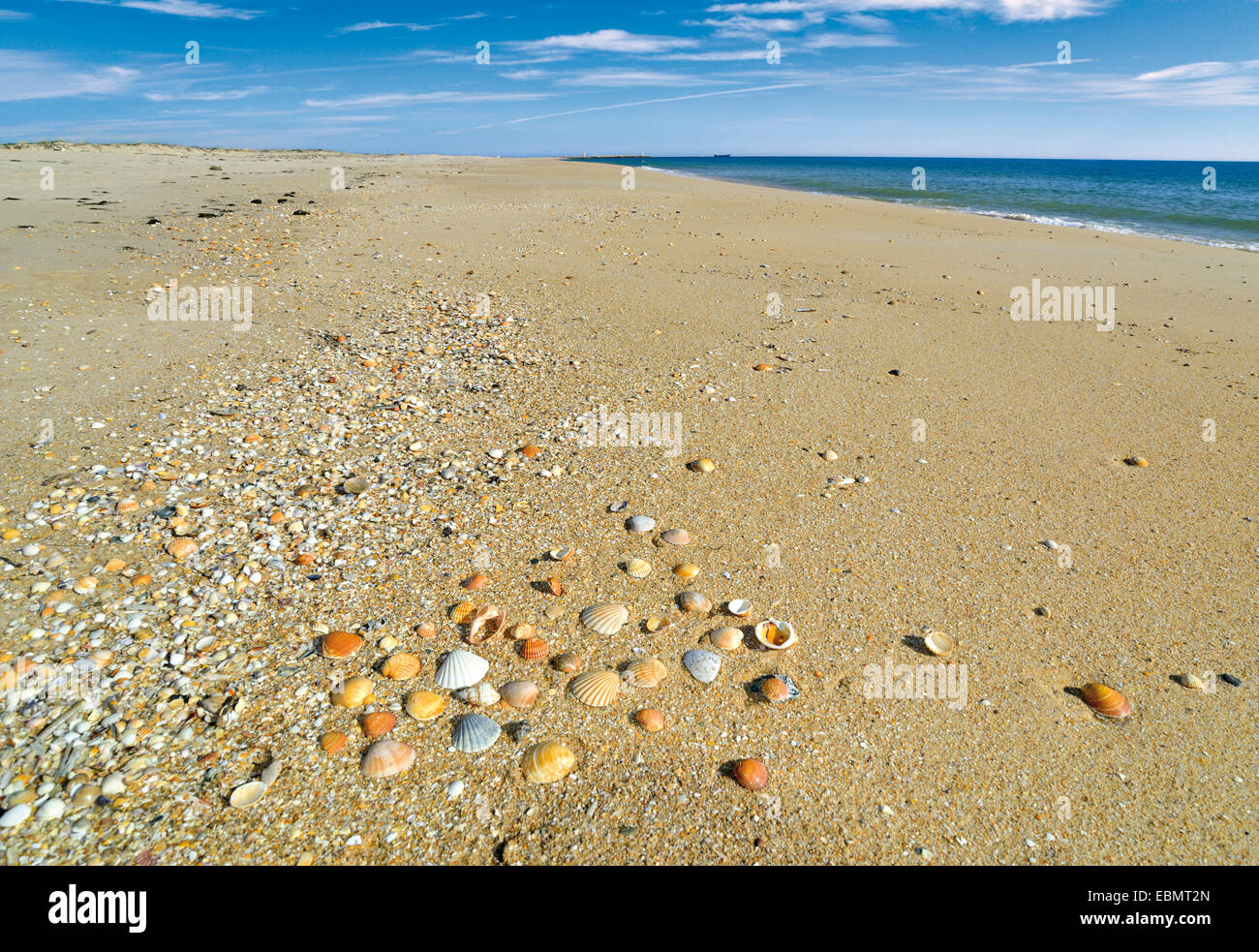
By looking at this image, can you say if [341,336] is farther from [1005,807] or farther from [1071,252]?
[1071,252]

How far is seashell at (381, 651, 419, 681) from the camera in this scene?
2.98 metres

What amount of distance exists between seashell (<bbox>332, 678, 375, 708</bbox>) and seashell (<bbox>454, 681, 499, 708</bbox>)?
1.26 ft

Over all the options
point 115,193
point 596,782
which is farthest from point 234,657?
point 115,193

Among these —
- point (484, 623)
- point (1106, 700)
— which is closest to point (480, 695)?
point (484, 623)

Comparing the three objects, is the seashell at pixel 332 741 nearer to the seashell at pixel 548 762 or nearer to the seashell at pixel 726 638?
the seashell at pixel 548 762

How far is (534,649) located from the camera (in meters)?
3.18

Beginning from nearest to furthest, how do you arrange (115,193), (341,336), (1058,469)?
(1058,469), (341,336), (115,193)

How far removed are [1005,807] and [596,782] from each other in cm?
157

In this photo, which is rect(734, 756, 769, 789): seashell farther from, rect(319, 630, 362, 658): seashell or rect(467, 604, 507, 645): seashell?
rect(319, 630, 362, 658): seashell

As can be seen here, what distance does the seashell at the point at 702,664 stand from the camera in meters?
3.06

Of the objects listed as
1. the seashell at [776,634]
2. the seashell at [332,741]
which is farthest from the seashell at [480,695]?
the seashell at [776,634]

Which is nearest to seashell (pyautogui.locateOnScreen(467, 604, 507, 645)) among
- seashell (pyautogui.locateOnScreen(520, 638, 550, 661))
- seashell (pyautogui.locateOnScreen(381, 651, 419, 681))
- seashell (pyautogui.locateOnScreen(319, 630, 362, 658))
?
seashell (pyautogui.locateOnScreen(520, 638, 550, 661))

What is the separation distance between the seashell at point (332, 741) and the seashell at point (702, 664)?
5.05 feet

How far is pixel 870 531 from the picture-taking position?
4133mm
